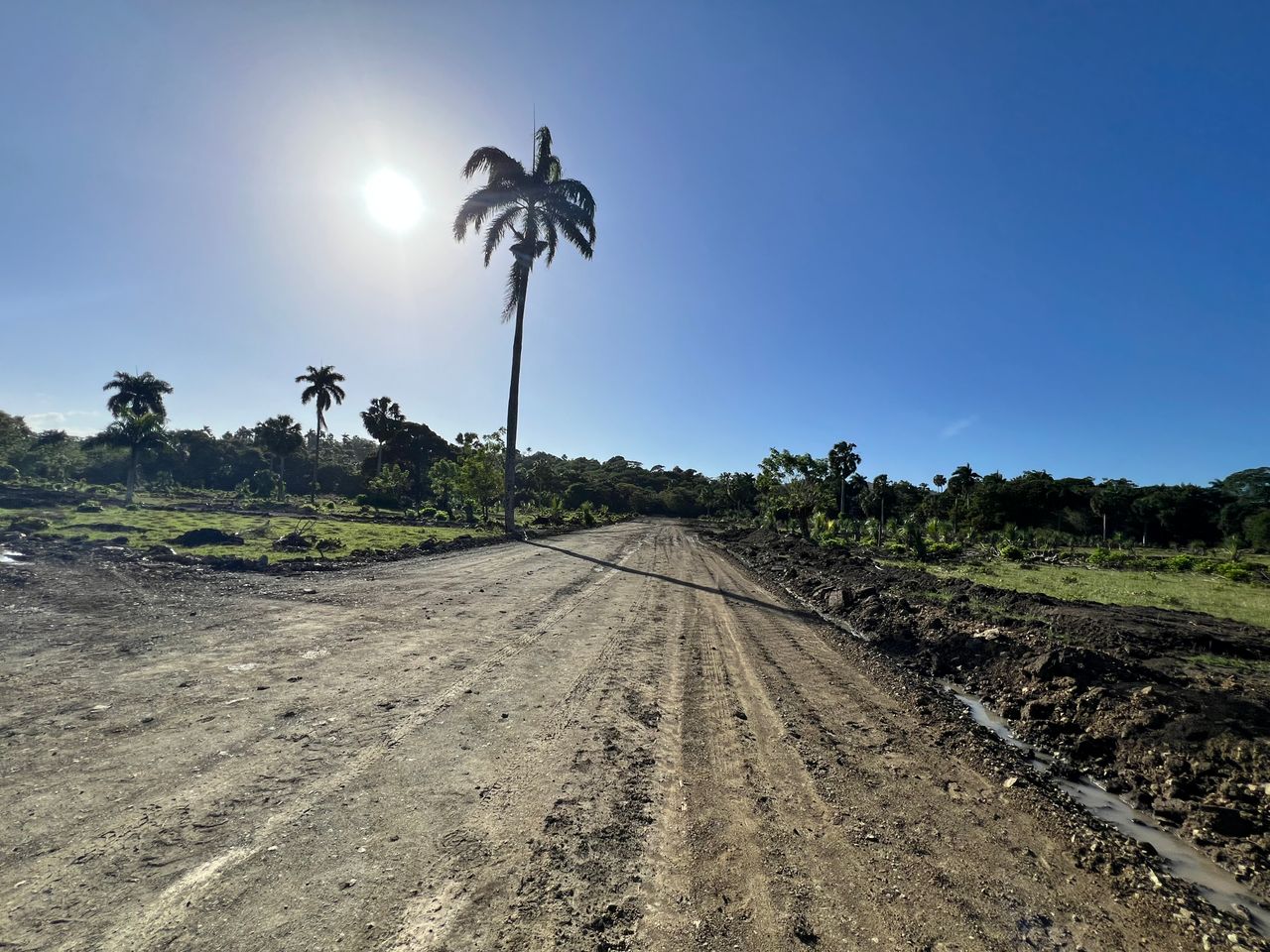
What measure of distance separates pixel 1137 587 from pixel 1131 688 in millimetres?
16129

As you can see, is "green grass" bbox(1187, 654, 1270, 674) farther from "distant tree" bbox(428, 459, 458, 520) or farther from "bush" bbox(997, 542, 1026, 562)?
"distant tree" bbox(428, 459, 458, 520)

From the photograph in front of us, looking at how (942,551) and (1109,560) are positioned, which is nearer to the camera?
(1109,560)

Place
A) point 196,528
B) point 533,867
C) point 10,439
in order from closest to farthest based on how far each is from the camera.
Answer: point 533,867 < point 196,528 < point 10,439

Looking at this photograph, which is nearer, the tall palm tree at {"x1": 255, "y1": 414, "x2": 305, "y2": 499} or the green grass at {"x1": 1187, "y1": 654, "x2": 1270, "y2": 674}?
the green grass at {"x1": 1187, "y1": 654, "x2": 1270, "y2": 674}

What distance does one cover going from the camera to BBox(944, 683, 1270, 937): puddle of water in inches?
130

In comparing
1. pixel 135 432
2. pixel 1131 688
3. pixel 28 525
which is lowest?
pixel 1131 688

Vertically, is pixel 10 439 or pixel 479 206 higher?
pixel 479 206

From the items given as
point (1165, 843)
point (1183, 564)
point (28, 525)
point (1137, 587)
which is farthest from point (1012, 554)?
point (28, 525)

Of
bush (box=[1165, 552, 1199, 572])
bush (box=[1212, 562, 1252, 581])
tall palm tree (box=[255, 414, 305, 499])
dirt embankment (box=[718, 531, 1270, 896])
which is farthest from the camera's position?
tall palm tree (box=[255, 414, 305, 499])

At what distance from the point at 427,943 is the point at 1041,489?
7390 centimetres

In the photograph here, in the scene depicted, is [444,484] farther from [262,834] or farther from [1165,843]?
[1165,843]

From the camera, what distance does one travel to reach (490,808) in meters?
3.65

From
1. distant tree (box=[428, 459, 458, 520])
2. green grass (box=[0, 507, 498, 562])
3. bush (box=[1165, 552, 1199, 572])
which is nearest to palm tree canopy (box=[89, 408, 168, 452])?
green grass (box=[0, 507, 498, 562])

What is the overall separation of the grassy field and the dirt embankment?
86.1 inches
